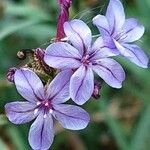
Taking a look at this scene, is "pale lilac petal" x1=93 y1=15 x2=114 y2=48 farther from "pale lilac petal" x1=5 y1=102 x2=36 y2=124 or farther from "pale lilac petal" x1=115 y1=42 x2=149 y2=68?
"pale lilac petal" x1=5 y1=102 x2=36 y2=124

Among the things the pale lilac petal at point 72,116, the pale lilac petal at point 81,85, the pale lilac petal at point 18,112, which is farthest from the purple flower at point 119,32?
the pale lilac petal at point 18,112

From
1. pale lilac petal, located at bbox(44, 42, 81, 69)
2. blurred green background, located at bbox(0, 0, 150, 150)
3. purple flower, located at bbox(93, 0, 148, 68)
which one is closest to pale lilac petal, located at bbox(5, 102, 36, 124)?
pale lilac petal, located at bbox(44, 42, 81, 69)

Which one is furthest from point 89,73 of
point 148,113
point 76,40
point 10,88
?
point 148,113

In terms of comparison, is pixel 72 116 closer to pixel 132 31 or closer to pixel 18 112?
pixel 18 112

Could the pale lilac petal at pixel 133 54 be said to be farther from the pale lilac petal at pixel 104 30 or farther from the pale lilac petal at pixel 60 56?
the pale lilac petal at pixel 60 56

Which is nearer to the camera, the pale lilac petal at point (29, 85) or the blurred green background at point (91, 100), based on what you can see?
the pale lilac petal at point (29, 85)

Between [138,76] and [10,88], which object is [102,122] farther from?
[10,88]
